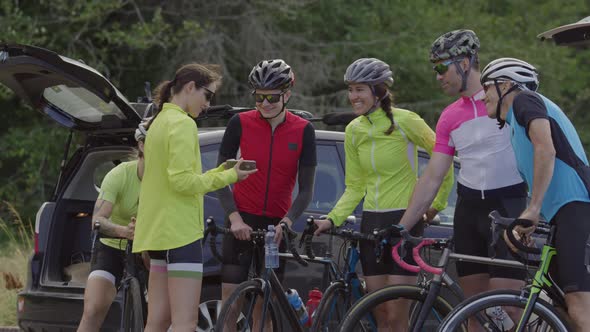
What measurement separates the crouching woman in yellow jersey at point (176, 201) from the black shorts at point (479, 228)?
4.14ft

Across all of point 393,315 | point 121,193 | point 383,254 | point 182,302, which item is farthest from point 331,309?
point 121,193

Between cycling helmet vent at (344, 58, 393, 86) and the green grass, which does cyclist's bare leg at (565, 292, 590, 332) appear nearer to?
cycling helmet vent at (344, 58, 393, 86)

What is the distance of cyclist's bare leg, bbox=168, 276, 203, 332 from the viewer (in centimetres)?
647

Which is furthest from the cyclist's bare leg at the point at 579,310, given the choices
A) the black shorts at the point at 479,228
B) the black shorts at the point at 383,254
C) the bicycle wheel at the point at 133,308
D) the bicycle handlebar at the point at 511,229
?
the bicycle wheel at the point at 133,308

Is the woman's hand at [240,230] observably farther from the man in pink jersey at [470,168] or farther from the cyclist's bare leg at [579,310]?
the cyclist's bare leg at [579,310]

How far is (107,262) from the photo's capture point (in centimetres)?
770

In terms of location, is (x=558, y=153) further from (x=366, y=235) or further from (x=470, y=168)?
(x=366, y=235)

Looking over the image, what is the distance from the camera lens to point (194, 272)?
6520 mm

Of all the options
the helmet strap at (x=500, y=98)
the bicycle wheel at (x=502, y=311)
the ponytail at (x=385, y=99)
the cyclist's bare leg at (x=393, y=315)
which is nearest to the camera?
the bicycle wheel at (x=502, y=311)

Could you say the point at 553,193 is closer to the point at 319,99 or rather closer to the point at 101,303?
the point at 101,303

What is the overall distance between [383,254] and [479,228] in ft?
1.83

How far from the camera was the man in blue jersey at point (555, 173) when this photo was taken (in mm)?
6004

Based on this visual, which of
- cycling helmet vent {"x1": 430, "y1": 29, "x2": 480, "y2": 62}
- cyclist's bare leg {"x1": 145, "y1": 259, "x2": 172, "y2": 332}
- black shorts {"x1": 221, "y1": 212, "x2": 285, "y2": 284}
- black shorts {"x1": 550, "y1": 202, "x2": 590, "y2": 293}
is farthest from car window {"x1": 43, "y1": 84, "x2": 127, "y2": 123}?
black shorts {"x1": 550, "y1": 202, "x2": 590, "y2": 293}

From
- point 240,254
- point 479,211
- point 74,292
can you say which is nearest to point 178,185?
point 240,254
